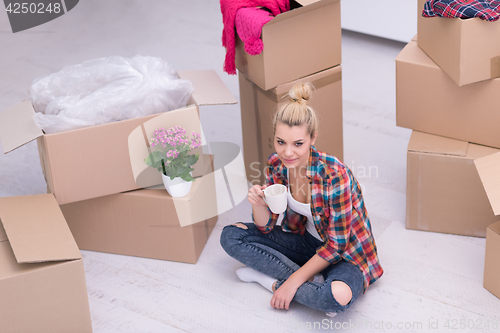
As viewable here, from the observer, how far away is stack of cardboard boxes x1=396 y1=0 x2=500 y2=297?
5.24 ft

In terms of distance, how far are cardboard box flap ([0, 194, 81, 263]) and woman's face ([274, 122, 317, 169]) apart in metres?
0.58

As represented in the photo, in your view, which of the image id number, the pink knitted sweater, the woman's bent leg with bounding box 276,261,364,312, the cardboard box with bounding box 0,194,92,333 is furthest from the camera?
the image id number

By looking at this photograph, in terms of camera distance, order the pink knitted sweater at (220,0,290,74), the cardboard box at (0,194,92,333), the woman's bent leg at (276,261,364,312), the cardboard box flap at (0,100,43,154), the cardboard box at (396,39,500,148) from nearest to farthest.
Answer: the cardboard box at (0,194,92,333), the woman's bent leg at (276,261,364,312), the cardboard box flap at (0,100,43,154), the cardboard box at (396,39,500,148), the pink knitted sweater at (220,0,290,74)

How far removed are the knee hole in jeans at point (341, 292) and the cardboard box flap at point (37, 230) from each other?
0.65m

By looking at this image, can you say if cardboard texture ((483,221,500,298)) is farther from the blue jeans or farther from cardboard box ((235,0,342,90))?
cardboard box ((235,0,342,90))

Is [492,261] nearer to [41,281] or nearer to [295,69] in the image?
[295,69]

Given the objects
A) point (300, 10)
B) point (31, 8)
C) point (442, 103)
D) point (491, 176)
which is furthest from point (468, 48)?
point (31, 8)

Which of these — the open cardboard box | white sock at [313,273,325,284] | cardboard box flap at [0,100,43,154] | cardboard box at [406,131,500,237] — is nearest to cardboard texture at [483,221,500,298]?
the open cardboard box

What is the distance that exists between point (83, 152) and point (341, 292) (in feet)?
2.71

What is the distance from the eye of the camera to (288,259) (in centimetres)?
163

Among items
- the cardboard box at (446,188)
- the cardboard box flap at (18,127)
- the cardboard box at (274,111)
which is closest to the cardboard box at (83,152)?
the cardboard box flap at (18,127)

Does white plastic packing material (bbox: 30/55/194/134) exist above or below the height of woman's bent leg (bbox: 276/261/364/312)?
above

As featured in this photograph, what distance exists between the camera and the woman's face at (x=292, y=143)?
1.47 m

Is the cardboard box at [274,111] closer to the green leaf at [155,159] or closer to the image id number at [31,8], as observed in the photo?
the green leaf at [155,159]
